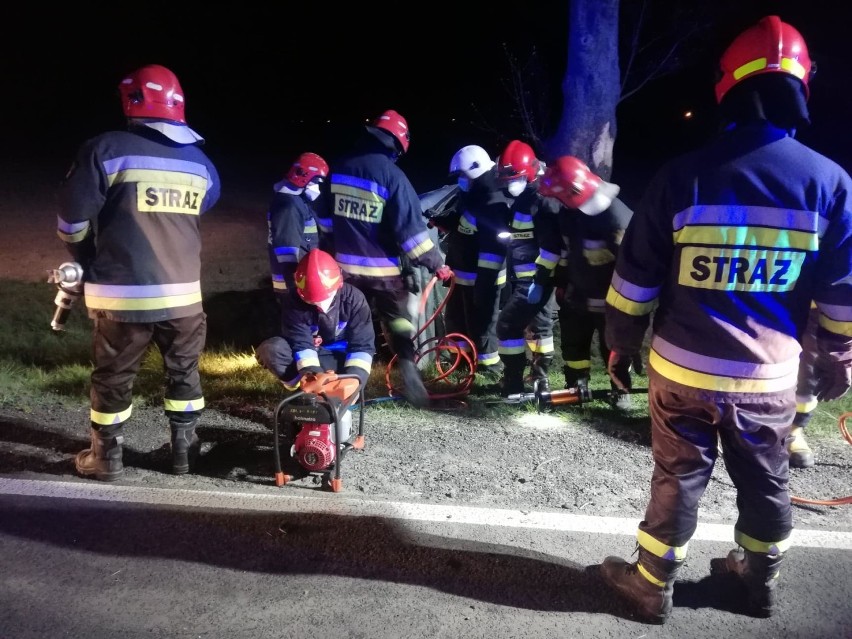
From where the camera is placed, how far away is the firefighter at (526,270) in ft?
17.1

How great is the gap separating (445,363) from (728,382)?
4095mm

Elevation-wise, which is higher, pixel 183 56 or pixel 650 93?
pixel 183 56

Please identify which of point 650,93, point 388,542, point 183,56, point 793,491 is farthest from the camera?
point 183,56

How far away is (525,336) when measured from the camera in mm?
6004

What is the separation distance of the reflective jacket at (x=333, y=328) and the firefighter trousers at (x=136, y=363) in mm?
579

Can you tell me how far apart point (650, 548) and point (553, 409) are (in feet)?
7.95

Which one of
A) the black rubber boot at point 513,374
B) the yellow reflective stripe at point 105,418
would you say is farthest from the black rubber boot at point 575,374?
the yellow reflective stripe at point 105,418

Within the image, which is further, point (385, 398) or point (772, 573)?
point (385, 398)

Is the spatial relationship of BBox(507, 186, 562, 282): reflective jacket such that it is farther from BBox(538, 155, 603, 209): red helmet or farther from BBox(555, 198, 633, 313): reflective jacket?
BBox(538, 155, 603, 209): red helmet

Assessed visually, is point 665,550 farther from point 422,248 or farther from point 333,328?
point 422,248

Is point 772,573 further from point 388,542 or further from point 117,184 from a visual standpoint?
point 117,184

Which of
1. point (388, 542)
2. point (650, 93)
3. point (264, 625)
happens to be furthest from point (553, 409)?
point (650, 93)

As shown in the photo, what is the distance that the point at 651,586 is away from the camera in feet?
9.29

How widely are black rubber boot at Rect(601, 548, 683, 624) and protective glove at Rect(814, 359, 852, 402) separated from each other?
1.01 metres
